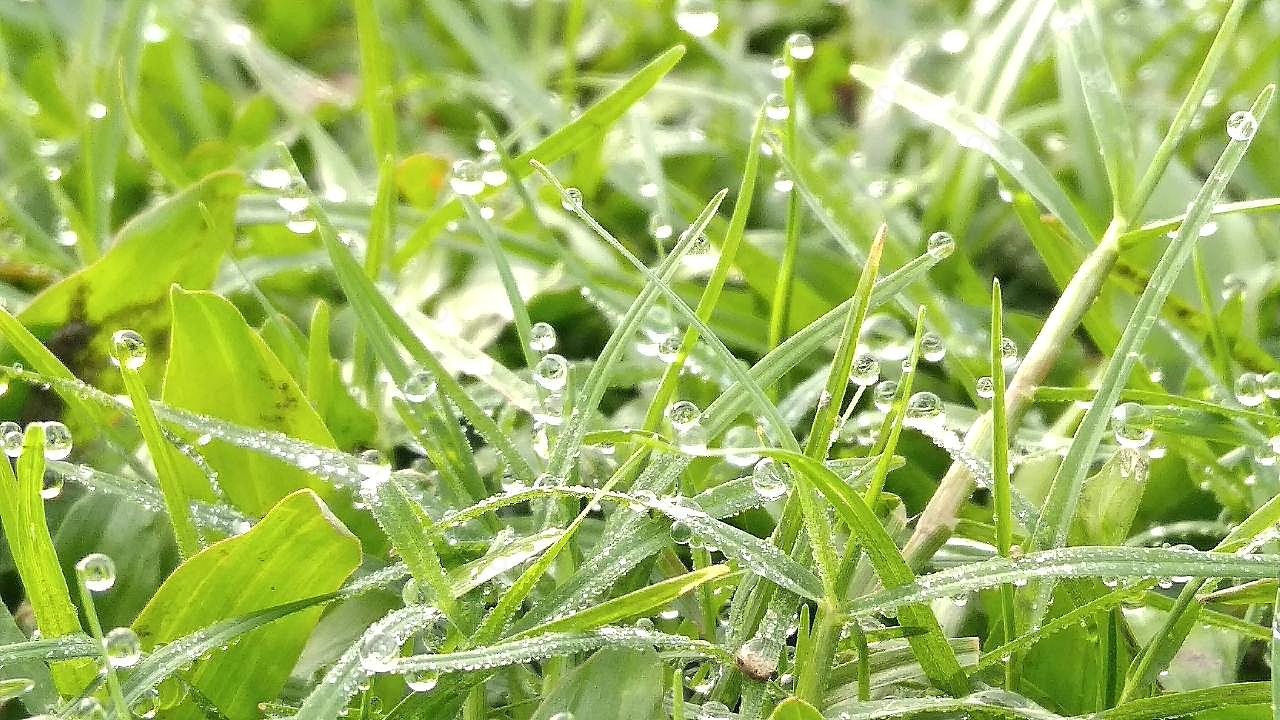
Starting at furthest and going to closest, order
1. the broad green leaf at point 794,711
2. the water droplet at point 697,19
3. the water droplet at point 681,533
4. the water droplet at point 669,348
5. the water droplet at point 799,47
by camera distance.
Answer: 1. the water droplet at point 697,19
2. the water droplet at point 799,47
3. the water droplet at point 669,348
4. the water droplet at point 681,533
5. the broad green leaf at point 794,711

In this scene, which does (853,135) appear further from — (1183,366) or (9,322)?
(9,322)

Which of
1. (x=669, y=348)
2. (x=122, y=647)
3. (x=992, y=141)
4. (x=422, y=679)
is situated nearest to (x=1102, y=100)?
(x=992, y=141)

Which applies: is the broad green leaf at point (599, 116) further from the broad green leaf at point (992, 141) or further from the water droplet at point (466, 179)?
the broad green leaf at point (992, 141)

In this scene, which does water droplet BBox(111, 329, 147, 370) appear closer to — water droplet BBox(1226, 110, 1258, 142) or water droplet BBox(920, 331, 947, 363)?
water droplet BBox(920, 331, 947, 363)

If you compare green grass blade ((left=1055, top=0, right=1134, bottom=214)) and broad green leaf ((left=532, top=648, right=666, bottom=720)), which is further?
green grass blade ((left=1055, top=0, right=1134, bottom=214))

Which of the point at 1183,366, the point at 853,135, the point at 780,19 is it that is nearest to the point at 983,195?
the point at 853,135

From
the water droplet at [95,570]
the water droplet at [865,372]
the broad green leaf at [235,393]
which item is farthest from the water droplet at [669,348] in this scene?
the water droplet at [95,570]

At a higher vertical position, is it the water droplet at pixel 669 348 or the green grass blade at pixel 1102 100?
the green grass blade at pixel 1102 100

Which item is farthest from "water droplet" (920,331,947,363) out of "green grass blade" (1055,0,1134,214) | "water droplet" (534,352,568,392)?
"water droplet" (534,352,568,392)
